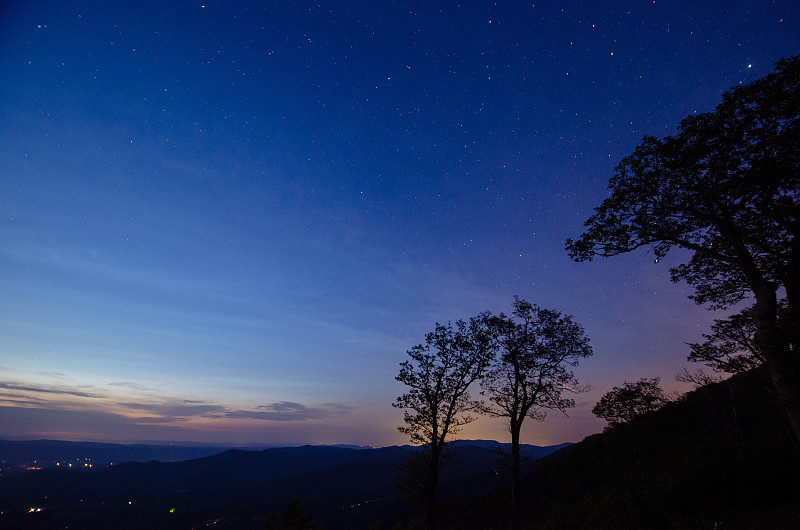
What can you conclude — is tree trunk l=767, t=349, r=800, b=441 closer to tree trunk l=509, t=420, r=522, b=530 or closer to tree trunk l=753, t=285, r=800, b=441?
tree trunk l=753, t=285, r=800, b=441

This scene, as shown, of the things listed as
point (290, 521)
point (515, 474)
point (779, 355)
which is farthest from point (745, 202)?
point (290, 521)

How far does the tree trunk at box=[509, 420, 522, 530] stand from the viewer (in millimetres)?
16391

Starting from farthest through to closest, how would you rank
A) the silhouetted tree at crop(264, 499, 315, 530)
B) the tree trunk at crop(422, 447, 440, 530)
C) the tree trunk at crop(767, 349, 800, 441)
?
the silhouetted tree at crop(264, 499, 315, 530) → the tree trunk at crop(422, 447, 440, 530) → the tree trunk at crop(767, 349, 800, 441)

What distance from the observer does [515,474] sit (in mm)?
17703

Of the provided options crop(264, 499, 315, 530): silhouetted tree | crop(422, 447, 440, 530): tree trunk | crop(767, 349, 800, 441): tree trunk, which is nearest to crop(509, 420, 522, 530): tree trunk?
crop(422, 447, 440, 530): tree trunk

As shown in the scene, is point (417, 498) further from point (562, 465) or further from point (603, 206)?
point (562, 465)

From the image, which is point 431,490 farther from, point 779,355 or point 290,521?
point 779,355

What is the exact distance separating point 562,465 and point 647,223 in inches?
2031

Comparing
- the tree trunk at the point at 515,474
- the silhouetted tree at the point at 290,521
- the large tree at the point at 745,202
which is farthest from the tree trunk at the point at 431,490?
the large tree at the point at 745,202

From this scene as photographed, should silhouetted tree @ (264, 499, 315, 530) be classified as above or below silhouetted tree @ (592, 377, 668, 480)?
below

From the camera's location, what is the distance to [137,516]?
647 feet

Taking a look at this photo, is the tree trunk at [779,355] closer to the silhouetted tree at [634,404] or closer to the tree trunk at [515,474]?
the tree trunk at [515,474]

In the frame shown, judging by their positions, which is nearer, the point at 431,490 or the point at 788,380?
the point at 788,380

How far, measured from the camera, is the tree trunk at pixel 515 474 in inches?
645
